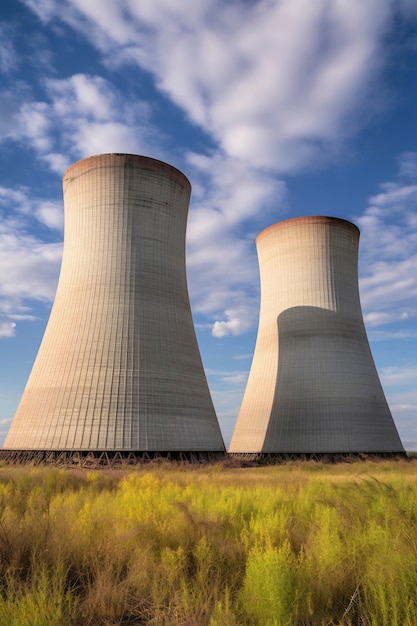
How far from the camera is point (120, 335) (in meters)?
14.9

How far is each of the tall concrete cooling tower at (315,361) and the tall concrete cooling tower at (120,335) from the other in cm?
581

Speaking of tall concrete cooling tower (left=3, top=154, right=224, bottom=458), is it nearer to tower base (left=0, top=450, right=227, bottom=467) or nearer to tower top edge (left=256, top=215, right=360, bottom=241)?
tower base (left=0, top=450, right=227, bottom=467)

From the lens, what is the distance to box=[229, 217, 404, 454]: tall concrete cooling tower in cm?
2081

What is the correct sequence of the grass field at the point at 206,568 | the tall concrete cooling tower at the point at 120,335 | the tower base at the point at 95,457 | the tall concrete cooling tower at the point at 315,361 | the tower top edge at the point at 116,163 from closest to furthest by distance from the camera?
1. the grass field at the point at 206,568
2. the tower base at the point at 95,457
3. the tall concrete cooling tower at the point at 120,335
4. the tower top edge at the point at 116,163
5. the tall concrete cooling tower at the point at 315,361

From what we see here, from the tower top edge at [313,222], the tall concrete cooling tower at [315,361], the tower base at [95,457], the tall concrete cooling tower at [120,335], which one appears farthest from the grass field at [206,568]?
the tower top edge at [313,222]

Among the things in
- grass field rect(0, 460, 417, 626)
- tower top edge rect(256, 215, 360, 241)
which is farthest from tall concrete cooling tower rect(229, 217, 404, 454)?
grass field rect(0, 460, 417, 626)

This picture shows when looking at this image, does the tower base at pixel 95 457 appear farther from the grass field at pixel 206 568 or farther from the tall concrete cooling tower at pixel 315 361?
the grass field at pixel 206 568

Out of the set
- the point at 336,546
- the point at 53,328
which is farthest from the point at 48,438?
the point at 336,546

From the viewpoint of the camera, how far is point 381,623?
2.95m

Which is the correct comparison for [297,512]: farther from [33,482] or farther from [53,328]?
[53,328]

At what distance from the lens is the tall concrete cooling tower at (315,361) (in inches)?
819

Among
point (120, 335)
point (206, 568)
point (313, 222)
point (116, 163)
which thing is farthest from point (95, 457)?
point (313, 222)

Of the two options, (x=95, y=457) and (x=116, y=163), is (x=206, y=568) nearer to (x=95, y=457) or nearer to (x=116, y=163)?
(x=95, y=457)

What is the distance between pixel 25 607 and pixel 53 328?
13616 millimetres
